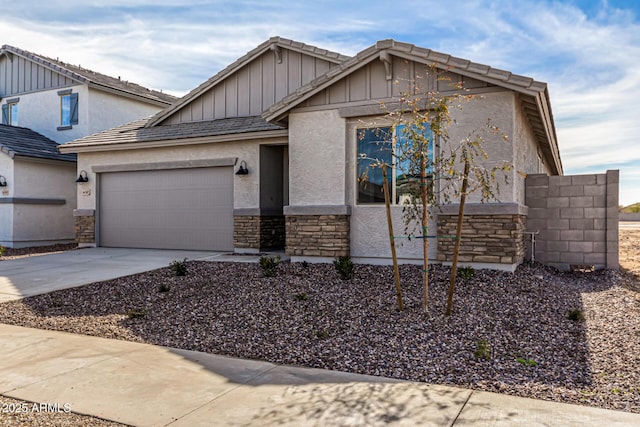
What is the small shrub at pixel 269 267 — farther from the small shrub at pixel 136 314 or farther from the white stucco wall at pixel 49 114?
the white stucco wall at pixel 49 114

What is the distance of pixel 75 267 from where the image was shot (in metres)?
10.6

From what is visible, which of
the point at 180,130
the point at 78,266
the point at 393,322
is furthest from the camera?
the point at 180,130

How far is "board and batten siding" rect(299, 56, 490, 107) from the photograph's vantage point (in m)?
8.57

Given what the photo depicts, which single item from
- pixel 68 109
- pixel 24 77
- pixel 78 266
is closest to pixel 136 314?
pixel 78 266

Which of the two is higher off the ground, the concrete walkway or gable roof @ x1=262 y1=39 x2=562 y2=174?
gable roof @ x1=262 y1=39 x2=562 y2=174

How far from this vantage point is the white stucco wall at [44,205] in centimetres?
1574

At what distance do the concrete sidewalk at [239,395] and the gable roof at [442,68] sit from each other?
206 inches

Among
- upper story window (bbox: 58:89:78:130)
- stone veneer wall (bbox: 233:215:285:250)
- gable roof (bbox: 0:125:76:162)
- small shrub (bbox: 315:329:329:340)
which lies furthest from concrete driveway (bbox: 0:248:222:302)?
upper story window (bbox: 58:89:78:130)

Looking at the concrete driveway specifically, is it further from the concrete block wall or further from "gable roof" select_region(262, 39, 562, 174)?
the concrete block wall

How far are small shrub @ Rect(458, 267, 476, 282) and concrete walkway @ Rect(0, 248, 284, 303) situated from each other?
15.5 ft

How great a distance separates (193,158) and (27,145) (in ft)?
25.4

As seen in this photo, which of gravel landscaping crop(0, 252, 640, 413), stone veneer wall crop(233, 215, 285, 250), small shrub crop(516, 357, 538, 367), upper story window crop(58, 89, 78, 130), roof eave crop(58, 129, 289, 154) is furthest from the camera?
upper story window crop(58, 89, 78, 130)

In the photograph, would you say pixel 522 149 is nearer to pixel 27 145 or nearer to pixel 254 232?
pixel 254 232

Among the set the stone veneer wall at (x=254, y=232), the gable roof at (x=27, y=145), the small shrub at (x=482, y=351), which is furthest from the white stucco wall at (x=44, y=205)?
the small shrub at (x=482, y=351)
